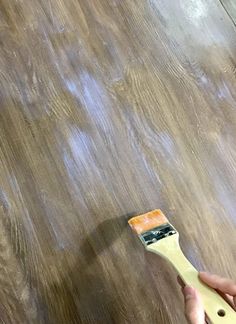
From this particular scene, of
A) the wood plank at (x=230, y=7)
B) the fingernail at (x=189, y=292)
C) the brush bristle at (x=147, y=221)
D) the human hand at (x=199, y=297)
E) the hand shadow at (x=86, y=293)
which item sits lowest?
the human hand at (x=199, y=297)

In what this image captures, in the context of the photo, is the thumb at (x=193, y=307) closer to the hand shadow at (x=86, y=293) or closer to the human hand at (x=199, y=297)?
the human hand at (x=199, y=297)

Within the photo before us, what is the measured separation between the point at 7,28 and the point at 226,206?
0.72 metres

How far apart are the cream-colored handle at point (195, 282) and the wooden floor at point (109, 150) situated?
0.08 meters

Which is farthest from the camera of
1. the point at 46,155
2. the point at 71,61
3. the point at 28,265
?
the point at 71,61

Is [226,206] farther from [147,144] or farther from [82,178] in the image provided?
[82,178]

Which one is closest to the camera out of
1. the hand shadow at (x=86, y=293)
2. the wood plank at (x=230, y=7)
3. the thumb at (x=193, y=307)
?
the thumb at (x=193, y=307)

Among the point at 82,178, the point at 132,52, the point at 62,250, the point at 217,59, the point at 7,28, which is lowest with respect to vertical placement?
the point at 62,250

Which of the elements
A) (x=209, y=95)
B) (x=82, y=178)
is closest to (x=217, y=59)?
(x=209, y=95)

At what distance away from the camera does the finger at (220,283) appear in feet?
2.51

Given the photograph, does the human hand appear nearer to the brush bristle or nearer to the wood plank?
the brush bristle

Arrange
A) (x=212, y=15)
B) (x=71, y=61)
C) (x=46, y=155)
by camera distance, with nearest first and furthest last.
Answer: (x=46, y=155)
(x=71, y=61)
(x=212, y=15)

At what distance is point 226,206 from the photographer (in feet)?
3.28

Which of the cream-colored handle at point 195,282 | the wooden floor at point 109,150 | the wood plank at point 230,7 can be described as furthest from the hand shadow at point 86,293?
the wood plank at point 230,7

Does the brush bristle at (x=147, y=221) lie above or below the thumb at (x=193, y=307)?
above
